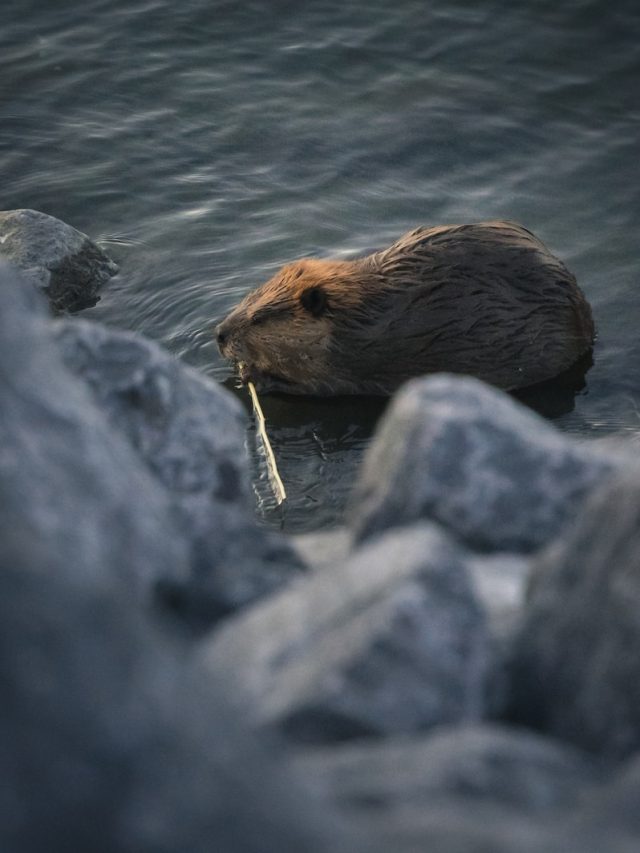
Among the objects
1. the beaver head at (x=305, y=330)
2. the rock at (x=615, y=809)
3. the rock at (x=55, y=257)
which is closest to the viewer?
the rock at (x=615, y=809)

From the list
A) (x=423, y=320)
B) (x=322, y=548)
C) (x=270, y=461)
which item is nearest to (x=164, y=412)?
(x=322, y=548)

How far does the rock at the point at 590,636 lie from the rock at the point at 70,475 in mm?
712

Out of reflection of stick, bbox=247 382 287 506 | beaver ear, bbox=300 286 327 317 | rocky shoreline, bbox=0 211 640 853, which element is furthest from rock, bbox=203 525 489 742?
beaver ear, bbox=300 286 327 317

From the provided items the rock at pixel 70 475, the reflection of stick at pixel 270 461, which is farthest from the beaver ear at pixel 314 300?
the rock at pixel 70 475

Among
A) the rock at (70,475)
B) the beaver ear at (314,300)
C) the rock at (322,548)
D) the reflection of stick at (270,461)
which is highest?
the rock at (70,475)

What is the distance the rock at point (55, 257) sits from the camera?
7469 mm

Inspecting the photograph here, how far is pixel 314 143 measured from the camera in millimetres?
8734

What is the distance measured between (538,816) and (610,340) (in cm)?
506

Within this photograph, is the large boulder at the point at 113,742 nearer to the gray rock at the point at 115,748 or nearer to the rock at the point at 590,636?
the gray rock at the point at 115,748

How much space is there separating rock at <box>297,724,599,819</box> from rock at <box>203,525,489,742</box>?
6 cm

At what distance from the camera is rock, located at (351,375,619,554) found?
Answer: 2801mm

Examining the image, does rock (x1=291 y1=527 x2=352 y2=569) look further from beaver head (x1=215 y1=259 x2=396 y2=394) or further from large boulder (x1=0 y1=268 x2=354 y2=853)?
beaver head (x1=215 y1=259 x2=396 y2=394)

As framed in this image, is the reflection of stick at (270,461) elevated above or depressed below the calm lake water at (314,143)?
below

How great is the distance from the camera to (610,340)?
677cm
